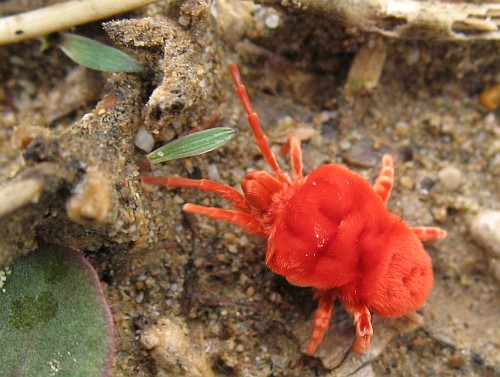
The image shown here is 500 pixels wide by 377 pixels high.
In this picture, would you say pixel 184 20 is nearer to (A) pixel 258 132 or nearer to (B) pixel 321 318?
(A) pixel 258 132

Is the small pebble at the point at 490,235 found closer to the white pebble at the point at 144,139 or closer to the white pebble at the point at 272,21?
the white pebble at the point at 272,21

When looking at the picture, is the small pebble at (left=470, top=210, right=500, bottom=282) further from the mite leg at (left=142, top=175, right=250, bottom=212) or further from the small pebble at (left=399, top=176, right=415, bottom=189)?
the mite leg at (left=142, top=175, right=250, bottom=212)

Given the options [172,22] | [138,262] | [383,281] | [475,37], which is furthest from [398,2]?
[138,262]

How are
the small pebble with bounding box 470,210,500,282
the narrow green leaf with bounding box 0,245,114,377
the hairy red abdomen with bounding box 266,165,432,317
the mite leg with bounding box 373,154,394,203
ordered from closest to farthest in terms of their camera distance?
1. the narrow green leaf with bounding box 0,245,114,377
2. the hairy red abdomen with bounding box 266,165,432,317
3. the mite leg with bounding box 373,154,394,203
4. the small pebble with bounding box 470,210,500,282

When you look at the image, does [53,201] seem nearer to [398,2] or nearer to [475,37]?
[398,2]

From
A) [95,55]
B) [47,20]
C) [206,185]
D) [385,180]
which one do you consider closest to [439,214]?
[385,180]

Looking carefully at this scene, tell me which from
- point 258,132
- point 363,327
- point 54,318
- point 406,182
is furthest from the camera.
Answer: point 406,182

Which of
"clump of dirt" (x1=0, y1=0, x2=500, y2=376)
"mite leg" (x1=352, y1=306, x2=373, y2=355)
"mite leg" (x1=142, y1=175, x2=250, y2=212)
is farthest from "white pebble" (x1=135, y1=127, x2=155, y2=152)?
"mite leg" (x1=352, y1=306, x2=373, y2=355)
